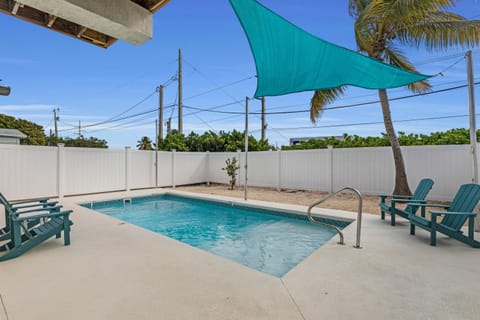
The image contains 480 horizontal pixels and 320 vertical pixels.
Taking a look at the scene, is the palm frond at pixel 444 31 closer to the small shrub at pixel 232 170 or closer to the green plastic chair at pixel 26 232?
the small shrub at pixel 232 170

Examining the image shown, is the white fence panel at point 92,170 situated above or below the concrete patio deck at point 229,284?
above

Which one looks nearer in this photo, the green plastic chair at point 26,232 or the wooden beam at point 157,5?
the green plastic chair at point 26,232

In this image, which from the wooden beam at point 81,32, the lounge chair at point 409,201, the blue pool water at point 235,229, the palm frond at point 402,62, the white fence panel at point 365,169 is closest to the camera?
the wooden beam at point 81,32

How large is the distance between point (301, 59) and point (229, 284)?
3.11 m

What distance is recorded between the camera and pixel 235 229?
19.2 feet

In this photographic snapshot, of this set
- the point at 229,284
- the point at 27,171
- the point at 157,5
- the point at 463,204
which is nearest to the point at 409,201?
the point at 463,204

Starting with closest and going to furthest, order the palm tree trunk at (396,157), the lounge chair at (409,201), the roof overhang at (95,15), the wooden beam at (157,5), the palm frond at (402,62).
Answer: the roof overhang at (95,15) < the wooden beam at (157,5) < the lounge chair at (409,201) < the palm tree trunk at (396,157) < the palm frond at (402,62)

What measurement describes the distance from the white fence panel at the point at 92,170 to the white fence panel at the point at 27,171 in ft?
1.35

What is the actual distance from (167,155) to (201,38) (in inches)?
216

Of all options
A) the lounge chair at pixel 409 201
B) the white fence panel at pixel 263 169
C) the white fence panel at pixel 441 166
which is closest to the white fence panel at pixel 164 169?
the white fence panel at pixel 263 169

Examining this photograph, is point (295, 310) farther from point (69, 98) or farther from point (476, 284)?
point (69, 98)

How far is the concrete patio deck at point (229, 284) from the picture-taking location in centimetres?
205

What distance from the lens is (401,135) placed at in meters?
10.0

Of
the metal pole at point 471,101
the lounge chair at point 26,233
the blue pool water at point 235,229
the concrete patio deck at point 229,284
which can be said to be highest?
the metal pole at point 471,101
